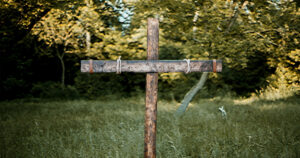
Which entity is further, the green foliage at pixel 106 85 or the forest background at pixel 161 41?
the green foliage at pixel 106 85

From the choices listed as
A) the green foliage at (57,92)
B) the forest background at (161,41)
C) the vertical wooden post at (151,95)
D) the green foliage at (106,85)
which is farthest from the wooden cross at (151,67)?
the green foliage at (57,92)

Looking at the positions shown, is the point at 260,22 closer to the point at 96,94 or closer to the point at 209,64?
the point at 209,64

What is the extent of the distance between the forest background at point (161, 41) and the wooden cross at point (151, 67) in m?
4.04

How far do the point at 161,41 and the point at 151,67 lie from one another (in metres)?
9.83

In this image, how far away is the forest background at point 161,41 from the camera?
6.93 metres

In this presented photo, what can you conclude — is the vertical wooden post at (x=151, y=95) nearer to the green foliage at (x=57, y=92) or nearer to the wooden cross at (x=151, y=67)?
the wooden cross at (x=151, y=67)

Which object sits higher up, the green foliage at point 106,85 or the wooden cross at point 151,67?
the wooden cross at point 151,67

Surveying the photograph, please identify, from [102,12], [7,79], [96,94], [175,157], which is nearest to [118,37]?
[102,12]

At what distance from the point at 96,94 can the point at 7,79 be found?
6.46 metres

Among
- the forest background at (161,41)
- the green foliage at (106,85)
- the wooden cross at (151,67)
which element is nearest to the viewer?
the wooden cross at (151,67)

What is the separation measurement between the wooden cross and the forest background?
4038 millimetres

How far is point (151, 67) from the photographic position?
9.36ft

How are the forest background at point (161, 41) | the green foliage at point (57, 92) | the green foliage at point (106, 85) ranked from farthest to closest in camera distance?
the green foliage at point (106, 85), the green foliage at point (57, 92), the forest background at point (161, 41)

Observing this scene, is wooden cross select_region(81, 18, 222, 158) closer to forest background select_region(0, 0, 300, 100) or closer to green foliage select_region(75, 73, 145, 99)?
forest background select_region(0, 0, 300, 100)
